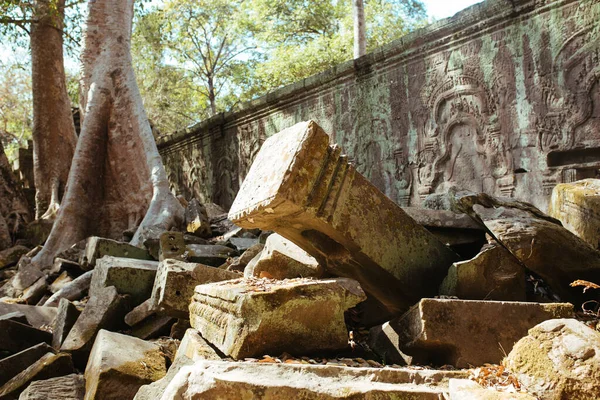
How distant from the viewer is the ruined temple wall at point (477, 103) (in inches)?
190

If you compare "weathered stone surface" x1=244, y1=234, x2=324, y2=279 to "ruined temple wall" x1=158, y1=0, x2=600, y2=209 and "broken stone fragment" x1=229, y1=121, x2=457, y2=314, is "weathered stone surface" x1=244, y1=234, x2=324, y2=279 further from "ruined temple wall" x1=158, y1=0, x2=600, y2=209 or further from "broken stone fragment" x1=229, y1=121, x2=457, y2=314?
"ruined temple wall" x1=158, y1=0, x2=600, y2=209

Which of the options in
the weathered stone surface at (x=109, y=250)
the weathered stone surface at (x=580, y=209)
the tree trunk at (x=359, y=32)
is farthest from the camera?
the tree trunk at (x=359, y=32)

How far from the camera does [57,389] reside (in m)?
2.55

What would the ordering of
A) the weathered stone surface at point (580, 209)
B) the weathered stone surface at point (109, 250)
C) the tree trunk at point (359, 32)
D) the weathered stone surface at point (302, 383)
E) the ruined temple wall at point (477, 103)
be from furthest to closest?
the tree trunk at point (359, 32) → the weathered stone surface at point (109, 250) → the ruined temple wall at point (477, 103) → the weathered stone surface at point (580, 209) → the weathered stone surface at point (302, 383)

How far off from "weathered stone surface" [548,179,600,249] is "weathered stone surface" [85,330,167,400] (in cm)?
251

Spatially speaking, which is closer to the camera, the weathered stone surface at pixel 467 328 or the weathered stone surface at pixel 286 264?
the weathered stone surface at pixel 467 328

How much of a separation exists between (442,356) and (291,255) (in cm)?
109

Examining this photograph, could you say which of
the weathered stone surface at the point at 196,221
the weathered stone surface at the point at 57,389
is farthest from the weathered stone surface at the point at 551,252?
the weathered stone surface at the point at 196,221

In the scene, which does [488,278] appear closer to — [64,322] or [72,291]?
[64,322]

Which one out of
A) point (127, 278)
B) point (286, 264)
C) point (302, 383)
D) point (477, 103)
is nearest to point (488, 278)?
point (286, 264)

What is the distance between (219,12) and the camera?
19203 mm

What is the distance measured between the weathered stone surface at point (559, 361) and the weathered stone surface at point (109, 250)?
4133mm

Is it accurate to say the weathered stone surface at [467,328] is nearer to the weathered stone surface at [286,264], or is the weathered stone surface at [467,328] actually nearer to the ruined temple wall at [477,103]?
the weathered stone surface at [286,264]

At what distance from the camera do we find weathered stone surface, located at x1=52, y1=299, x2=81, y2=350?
3.37 m
